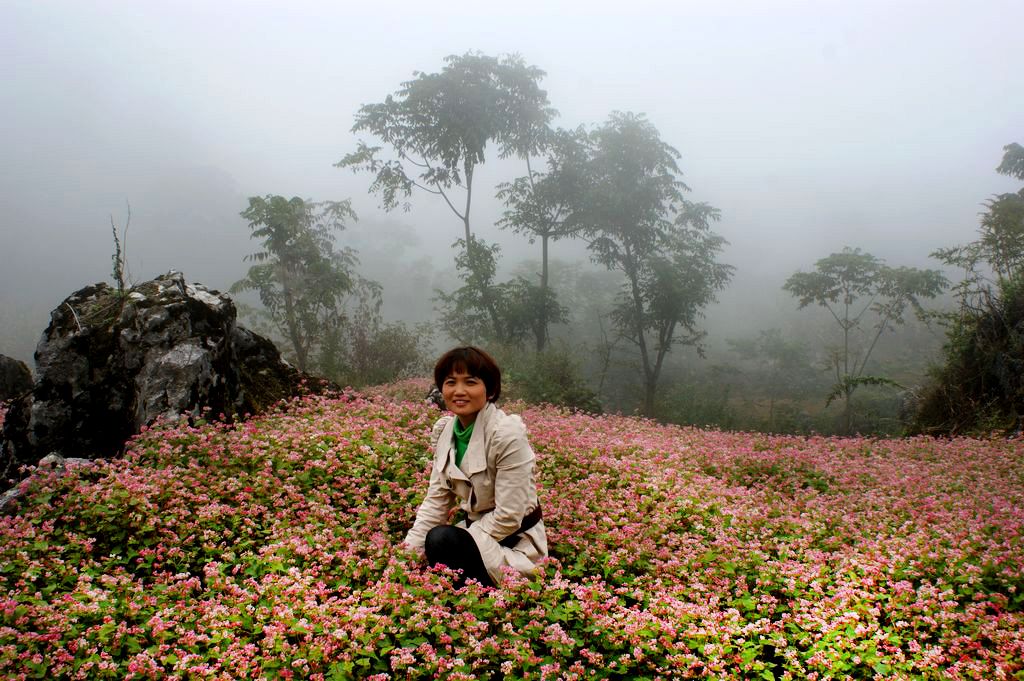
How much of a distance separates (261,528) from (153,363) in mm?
3539

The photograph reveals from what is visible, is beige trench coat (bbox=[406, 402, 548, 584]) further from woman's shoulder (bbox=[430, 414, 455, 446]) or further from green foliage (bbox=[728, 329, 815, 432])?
green foliage (bbox=[728, 329, 815, 432])

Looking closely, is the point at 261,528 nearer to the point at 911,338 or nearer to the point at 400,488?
the point at 400,488

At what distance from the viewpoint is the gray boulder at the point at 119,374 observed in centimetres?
720

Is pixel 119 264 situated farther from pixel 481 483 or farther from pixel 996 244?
pixel 996 244

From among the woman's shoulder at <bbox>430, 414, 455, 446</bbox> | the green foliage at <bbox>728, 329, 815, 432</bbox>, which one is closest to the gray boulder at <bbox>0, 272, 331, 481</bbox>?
the woman's shoulder at <bbox>430, 414, 455, 446</bbox>

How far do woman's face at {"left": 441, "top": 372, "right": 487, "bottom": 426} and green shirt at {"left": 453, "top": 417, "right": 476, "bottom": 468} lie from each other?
164 mm

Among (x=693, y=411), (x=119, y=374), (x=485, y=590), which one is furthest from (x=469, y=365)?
(x=693, y=411)

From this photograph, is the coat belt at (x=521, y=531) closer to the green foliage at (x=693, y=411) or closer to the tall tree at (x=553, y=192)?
the green foliage at (x=693, y=411)

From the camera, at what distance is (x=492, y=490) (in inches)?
167

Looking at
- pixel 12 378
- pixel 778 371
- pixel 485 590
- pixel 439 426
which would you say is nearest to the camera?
pixel 485 590

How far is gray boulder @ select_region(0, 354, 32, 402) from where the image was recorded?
42.6 ft

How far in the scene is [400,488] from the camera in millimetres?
6176

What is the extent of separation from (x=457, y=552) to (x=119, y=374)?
5.87m

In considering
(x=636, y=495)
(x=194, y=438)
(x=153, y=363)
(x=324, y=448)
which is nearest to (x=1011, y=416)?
(x=636, y=495)
